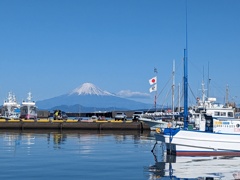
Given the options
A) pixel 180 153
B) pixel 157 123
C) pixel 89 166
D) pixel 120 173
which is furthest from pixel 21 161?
pixel 157 123

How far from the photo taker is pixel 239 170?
3070cm

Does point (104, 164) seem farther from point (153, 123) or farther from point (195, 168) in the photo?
point (153, 123)

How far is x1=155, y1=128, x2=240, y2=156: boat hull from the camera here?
3912cm

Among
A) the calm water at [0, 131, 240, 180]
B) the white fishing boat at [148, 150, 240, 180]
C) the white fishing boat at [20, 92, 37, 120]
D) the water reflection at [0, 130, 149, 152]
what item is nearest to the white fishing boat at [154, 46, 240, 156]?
the white fishing boat at [148, 150, 240, 180]

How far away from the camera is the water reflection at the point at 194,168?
2792 cm

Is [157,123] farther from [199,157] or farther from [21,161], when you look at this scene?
[21,161]

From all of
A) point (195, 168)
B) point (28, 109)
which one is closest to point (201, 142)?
point (195, 168)

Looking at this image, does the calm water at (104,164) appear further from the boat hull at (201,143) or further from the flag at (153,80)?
the flag at (153,80)

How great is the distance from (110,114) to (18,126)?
96113mm

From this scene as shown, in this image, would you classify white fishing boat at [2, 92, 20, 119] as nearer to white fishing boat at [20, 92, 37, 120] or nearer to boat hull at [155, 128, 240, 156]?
white fishing boat at [20, 92, 37, 120]

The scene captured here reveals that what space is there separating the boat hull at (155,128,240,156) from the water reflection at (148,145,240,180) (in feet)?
3.01

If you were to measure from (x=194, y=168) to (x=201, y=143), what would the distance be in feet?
26.0

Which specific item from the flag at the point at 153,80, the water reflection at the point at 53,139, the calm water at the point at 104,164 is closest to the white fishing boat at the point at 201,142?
the calm water at the point at 104,164

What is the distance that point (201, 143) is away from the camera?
1547 inches
